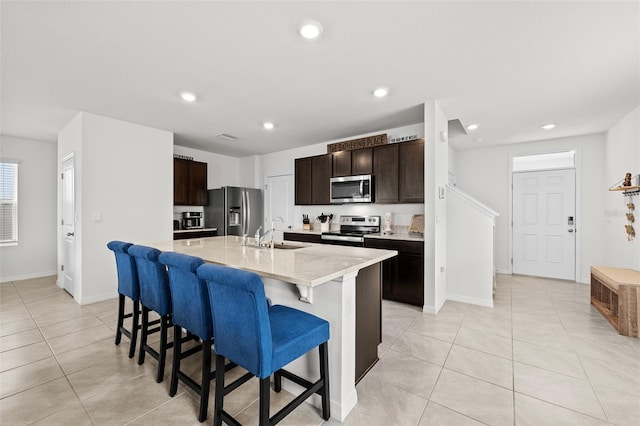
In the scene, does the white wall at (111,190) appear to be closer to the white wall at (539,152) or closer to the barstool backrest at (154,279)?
the barstool backrest at (154,279)

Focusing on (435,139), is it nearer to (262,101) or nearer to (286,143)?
(262,101)

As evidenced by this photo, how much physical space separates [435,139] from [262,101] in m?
2.08

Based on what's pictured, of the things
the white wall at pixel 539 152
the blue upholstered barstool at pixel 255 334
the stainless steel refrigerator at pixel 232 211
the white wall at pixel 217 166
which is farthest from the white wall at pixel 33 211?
the white wall at pixel 539 152

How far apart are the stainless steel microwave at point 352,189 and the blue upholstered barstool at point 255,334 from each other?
2902 millimetres

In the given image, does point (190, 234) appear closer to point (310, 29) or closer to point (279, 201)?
point (279, 201)

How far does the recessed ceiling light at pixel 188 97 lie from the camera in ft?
9.93

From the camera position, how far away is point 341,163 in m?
4.70

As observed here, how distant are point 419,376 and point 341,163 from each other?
3.34 m

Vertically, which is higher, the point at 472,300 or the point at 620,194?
the point at 620,194

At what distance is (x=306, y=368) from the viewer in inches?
72.1

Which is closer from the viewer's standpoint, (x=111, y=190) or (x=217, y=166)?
(x=111, y=190)

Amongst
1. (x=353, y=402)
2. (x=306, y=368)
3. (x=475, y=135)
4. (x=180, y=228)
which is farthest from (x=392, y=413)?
(x=180, y=228)

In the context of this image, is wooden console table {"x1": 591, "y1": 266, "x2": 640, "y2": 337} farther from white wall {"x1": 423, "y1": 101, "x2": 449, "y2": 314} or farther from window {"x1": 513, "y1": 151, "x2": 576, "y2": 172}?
window {"x1": 513, "y1": 151, "x2": 576, "y2": 172}

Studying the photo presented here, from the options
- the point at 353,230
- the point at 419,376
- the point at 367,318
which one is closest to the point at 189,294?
the point at 367,318
